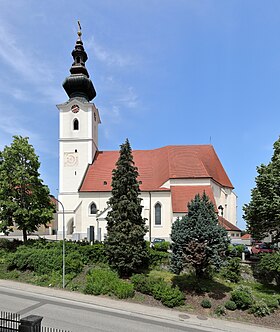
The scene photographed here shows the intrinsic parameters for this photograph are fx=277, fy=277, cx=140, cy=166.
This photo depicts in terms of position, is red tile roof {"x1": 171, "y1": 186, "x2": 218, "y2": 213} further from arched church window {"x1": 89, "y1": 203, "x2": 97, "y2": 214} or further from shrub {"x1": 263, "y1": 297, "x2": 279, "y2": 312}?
shrub {"x1": 263, "y1": 297, "x2": 279, "y2": 312}

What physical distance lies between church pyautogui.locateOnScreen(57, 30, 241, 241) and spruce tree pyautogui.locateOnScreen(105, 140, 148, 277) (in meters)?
13.3

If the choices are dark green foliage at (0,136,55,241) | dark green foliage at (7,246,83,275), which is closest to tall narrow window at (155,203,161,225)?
dark green foliage at (0,136,55,241)

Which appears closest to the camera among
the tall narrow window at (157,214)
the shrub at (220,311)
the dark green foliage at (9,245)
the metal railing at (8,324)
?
the metal railing at (8,324)

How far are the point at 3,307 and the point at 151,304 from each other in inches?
314

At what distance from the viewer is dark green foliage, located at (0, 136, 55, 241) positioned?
23438 millimetres

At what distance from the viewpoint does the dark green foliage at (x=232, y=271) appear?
19766 millimetres

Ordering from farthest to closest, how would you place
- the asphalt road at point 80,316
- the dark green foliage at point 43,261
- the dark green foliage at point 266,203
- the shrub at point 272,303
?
the dark green foliage at point 43,261 → the dark green foliage at point 266,203 → the shrub at point 272,303 → the asphalt road at point 80,316

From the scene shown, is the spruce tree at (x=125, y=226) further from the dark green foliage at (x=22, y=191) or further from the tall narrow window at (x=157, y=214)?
the tall narrow window at (x=157, y=214)

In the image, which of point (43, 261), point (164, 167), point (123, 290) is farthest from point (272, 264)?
point (164, 167)

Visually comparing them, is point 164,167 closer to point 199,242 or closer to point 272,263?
point 199,242

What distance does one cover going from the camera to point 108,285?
1781 centimetres

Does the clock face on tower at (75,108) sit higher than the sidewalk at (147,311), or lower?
higher

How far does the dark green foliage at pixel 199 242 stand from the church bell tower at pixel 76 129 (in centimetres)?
2428

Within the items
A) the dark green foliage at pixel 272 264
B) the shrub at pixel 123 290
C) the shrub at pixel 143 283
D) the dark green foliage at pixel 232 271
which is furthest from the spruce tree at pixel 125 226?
the dark green foliage at pixel 272 264
